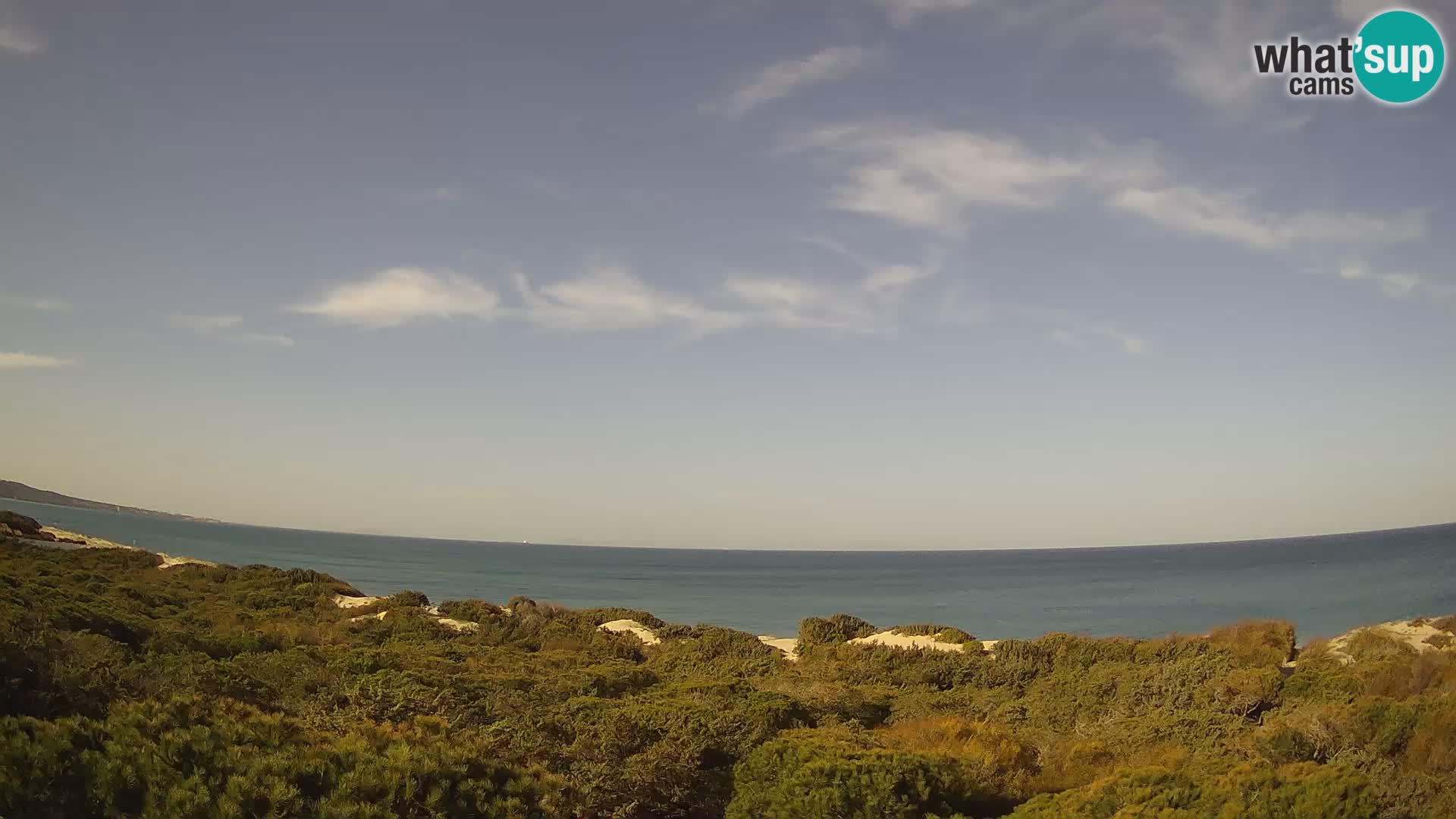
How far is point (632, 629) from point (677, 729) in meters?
14.8

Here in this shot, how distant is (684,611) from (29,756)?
43.3 metres

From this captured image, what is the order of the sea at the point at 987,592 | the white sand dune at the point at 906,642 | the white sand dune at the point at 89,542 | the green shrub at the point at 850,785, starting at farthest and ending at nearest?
1. the sea at the point at 987,592
2. the white sand dune at the point at 89,542
3. the white sand dune at the point at 906,642
4. the green shrub at the point at 850,785

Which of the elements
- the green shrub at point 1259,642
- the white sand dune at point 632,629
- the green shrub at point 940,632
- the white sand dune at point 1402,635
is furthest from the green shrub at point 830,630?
the white sand dune at point 1402,635

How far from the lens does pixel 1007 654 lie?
58.7 feet

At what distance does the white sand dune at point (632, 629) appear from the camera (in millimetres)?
21484

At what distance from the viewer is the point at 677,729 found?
8.46m

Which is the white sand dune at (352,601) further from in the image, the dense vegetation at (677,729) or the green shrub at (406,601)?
the dense vegetation at (677,729)

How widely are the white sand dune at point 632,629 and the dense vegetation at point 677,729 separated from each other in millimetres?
4012

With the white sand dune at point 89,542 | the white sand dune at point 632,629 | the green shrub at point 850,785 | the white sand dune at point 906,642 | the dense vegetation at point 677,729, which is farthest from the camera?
the white sand dune at point 89,542

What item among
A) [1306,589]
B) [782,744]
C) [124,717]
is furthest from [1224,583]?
[124,717]

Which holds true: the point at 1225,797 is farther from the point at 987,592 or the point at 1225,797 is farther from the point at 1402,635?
the point at 987,592

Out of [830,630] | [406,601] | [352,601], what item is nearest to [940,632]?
[830,630]

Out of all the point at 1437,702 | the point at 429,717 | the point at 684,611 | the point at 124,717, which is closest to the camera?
the point at 124,717

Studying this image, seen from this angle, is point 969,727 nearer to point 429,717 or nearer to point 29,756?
point 429,717
